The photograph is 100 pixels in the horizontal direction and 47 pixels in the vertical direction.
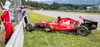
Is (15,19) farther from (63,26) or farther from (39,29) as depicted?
(63,26)

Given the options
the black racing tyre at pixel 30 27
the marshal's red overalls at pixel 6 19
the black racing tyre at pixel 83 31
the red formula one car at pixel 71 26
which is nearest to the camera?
the marshal's red overalls at pixel 6 19

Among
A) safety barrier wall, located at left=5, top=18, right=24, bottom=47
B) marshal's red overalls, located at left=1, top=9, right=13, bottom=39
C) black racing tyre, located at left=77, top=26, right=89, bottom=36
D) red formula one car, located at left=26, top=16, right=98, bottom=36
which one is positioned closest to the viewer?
safety barrier wall, located at left=5, top=18, right=24, bottom=47

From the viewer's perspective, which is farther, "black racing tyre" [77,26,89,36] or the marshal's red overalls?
"black racing tyre" [77,26,89,36]

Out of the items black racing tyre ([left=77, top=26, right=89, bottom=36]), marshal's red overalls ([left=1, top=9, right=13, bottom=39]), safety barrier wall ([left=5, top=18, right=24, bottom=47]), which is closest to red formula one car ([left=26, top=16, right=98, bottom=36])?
black racing tyre ([left=77, top=26, right=89, bottom=36])

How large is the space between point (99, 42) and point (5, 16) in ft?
17.9

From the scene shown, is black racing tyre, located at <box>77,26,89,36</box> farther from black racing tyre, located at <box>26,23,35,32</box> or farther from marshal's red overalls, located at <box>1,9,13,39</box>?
marshal's red overalls, located at <box>1,9,13,39</box>

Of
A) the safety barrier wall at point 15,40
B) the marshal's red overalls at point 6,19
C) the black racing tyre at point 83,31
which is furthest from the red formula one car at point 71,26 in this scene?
the safety barrier wall at point 15,40

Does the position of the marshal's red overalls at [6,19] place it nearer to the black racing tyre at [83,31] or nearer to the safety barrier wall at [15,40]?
the safety barrier wall at [15,40]

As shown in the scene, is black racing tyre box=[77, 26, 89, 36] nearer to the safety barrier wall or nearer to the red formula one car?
the red formula one car

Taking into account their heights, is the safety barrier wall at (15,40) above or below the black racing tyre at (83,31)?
above

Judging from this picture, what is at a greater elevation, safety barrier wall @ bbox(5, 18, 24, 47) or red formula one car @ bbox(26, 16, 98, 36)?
safety barrier wall @ bbox(5, 18, 24, 47)

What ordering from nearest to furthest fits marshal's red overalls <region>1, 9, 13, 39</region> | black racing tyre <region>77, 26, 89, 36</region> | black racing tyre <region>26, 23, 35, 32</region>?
1. marshal's red overalls <region>1, 9, 13, 39</region>
2. black racing tyre <region>77, 26, 89, 36</region>
3. black racing tyre <region>26, 23, 35, 32</region>

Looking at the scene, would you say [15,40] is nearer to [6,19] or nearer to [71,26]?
[6,19]

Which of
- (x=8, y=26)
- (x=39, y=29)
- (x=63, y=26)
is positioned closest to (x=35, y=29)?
(x=39, y=29)
